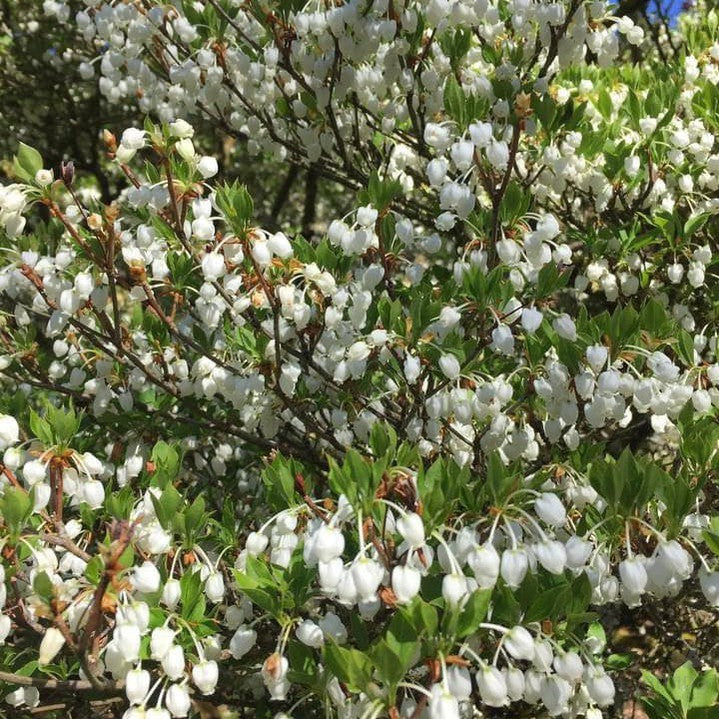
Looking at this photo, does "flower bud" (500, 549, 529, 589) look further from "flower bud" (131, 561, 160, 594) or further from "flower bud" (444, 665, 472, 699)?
"flower bud" (131, 561, 160, 594)

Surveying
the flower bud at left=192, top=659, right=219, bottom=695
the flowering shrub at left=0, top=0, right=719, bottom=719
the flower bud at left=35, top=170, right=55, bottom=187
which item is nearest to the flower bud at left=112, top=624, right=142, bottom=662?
the flowering shrub at left=0, top=0, right=719, bottom=719

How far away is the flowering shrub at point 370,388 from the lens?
1.78m

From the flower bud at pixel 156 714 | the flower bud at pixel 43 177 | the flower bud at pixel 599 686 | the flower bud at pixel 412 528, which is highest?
the flower bud at pixel 43 177

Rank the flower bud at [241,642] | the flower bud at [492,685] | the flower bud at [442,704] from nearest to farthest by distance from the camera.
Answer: the flower bud at [442,704]
the flower bud at [492,685]
the flower bud at [241,642]

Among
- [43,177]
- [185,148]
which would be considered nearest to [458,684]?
[185,148]

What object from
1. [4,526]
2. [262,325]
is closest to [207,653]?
[4,526]

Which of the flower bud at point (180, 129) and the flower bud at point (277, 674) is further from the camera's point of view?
the flower bud at point (180, 129)

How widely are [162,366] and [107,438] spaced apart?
31.2 inches

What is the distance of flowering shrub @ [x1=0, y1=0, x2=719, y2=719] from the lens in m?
1.78

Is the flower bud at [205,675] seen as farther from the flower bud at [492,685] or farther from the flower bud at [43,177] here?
the flower bud at [43,177]

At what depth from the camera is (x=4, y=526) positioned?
6.45ft

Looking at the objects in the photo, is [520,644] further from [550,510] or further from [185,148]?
[185,148]

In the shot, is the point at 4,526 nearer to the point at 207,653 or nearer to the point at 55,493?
the point at 55,493

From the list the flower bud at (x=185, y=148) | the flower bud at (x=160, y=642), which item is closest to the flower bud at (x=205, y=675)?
the flower bud at (x=160, y=642)
